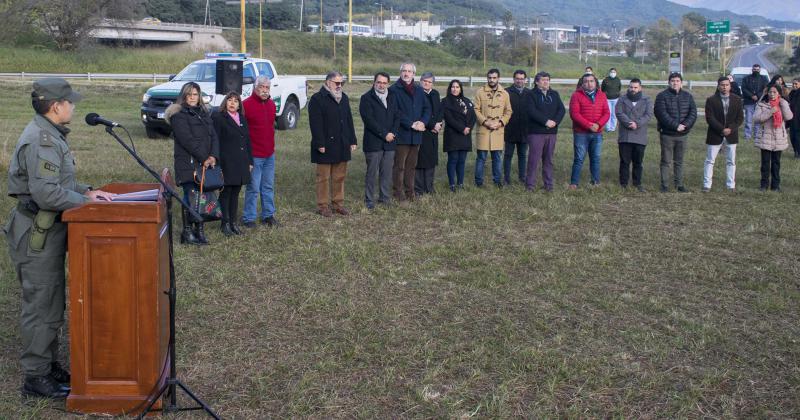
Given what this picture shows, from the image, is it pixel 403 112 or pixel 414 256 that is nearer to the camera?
pixel 414 256

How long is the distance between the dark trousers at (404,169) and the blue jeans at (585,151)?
2.69 meters

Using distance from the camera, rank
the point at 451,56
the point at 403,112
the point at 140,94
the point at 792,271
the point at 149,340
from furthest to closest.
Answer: the point at 451,56 < the point at 140,94 < the point at 403,112 < the point at 792,271 < the point at 149,340

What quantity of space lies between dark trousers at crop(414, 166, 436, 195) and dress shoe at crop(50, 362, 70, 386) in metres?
7.72

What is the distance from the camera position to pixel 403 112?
39.5ft

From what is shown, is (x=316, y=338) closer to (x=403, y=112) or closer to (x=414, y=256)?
(x=414, y=256)

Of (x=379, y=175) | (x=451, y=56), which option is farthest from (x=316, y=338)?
(x=451, y=56)

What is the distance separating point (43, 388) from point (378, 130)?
6.93 metres

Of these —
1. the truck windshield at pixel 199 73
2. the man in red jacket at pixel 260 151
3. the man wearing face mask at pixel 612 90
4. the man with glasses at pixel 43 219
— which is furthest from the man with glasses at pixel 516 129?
the man with glasses at pixel 43 219

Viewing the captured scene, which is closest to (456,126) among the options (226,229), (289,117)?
(226,229)

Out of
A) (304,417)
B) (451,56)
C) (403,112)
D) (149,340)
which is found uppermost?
(451,56)

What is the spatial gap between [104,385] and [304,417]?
46.4 inches

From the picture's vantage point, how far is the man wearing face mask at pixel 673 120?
1320 centimetres

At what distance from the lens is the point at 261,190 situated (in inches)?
413

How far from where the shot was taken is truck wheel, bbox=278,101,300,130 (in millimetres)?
21547
